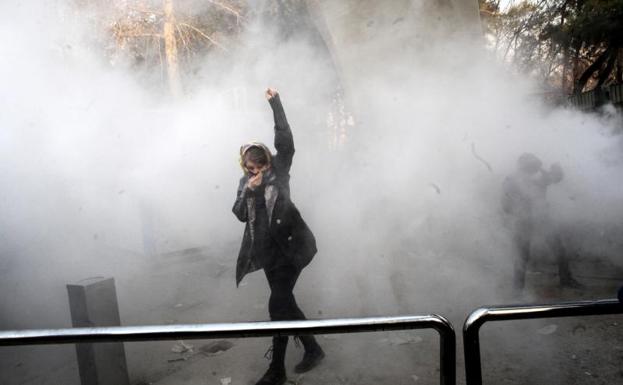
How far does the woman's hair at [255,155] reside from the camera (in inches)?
99.8

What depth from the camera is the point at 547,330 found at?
3.03 m

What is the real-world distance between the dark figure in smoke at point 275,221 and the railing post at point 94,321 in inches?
35.5

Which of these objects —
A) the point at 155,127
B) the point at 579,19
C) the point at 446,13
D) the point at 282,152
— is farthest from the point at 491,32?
the point at 282,152

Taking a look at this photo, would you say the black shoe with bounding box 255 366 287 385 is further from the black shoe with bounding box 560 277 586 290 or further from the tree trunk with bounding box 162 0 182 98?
the tree trunk with bounding box 162 0 182 98

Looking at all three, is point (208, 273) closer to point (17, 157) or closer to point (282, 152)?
point (17, 157)

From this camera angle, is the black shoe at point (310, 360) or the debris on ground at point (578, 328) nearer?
the black shoe at point (310, 360)

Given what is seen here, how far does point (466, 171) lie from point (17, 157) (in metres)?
4.87

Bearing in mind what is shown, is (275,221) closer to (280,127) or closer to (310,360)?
(280,127)

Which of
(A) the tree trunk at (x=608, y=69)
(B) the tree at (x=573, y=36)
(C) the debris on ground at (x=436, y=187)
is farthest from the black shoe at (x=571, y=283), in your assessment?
(A) the tree trunk at (x=608, y=69)

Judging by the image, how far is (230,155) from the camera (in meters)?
6.86

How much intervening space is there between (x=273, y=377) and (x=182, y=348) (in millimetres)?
931

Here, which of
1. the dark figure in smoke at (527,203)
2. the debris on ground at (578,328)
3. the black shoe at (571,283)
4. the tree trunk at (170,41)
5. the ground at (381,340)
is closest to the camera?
the ground at (381,340)

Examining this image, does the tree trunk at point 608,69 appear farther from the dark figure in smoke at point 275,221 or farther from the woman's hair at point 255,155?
the woman's hair at point 255,155

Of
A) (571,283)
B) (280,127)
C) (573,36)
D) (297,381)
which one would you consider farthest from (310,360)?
(573,36)
